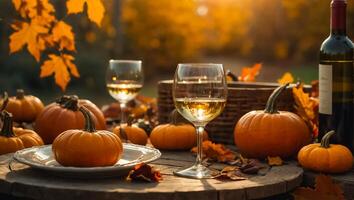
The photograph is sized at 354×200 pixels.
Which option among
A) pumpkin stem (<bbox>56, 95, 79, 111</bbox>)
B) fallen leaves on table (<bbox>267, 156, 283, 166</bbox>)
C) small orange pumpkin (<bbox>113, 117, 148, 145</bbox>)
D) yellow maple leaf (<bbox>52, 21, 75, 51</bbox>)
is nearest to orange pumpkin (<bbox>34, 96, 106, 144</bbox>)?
pumpkin stem (<bbox>56, 95, 79, 111</bbox>)

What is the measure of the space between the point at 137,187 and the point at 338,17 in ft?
3.40

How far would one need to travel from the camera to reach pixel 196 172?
207cm

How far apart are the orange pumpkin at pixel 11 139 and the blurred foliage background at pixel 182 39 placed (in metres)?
5.29

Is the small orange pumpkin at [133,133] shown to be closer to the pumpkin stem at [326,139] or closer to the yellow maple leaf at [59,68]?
the yellow maple leaf at [59,68]


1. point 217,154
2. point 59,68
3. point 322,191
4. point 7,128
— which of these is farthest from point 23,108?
point 322,191

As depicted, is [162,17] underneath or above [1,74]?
above

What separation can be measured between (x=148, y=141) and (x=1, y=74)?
6737 millimetres

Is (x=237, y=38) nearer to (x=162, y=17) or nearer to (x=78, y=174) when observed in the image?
(x=162, y=17)

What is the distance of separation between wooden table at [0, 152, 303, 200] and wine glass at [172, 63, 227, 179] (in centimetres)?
14

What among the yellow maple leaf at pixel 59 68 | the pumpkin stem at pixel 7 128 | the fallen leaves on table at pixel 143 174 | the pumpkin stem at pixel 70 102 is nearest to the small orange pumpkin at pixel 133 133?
the pumpkin stem at pixel 70 102

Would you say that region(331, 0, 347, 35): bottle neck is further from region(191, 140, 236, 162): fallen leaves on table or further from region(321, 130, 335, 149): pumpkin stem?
region(191, 140, 236, 162): fallen leaves on table

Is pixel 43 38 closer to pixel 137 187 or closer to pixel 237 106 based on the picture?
Result: pixel 237 106

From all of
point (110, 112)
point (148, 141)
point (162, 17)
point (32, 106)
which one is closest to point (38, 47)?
point (32, 106)

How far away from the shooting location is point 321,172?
224 centimetres
